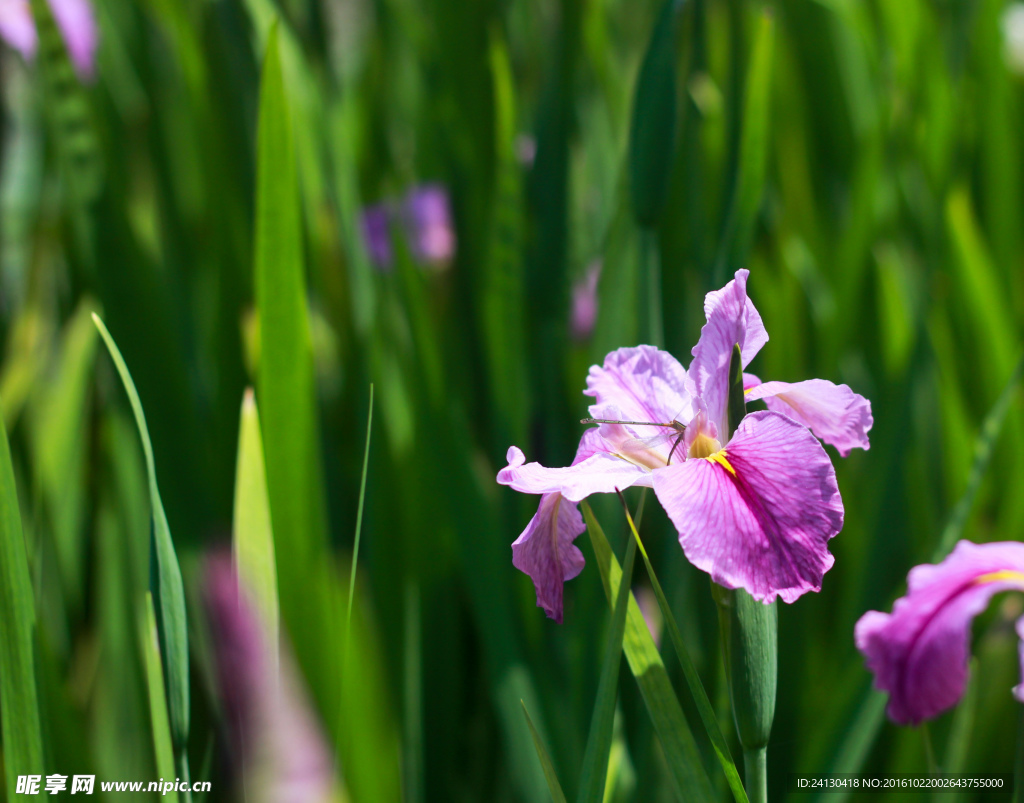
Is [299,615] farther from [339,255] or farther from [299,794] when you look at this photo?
[339,255]

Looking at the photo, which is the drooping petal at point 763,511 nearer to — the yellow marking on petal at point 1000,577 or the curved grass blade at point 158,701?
the yellow marking on petal at point 1000,577

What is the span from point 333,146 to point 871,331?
543mm

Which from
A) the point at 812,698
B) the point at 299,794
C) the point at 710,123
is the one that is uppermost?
the point at 710,123

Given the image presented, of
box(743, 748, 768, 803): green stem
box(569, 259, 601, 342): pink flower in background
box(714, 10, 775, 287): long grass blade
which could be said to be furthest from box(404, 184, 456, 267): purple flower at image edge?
box(743, 748, 768, 803): green stem

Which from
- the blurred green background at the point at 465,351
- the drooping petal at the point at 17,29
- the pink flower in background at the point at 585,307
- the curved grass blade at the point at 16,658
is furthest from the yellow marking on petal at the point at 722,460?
the drooping petal at the point at 17,29

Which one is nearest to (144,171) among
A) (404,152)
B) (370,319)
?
(404,152)

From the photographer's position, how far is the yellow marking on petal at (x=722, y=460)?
10.1 inches

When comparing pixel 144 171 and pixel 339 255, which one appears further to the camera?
pixel 144 171

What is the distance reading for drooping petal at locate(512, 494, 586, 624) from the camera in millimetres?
281

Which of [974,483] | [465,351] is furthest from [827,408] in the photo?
[465,351]

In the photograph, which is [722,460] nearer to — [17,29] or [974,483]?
[974,483]

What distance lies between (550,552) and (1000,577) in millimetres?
148

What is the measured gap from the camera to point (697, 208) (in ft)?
1.68

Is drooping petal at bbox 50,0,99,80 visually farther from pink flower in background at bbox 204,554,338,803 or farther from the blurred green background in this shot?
pink flower in background at bbox 204,554,338,803
